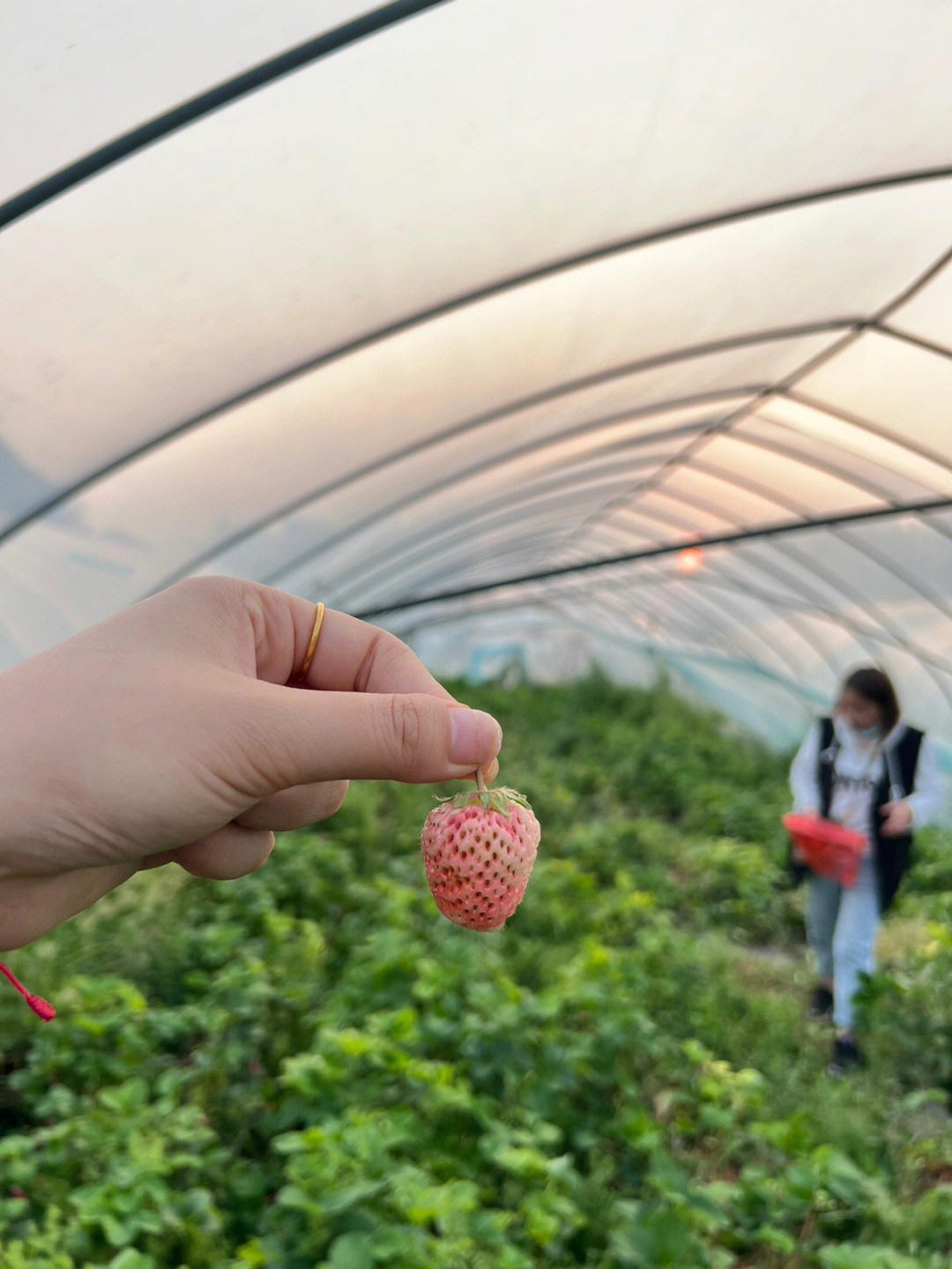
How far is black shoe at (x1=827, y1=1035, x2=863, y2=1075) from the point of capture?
13.5 ft

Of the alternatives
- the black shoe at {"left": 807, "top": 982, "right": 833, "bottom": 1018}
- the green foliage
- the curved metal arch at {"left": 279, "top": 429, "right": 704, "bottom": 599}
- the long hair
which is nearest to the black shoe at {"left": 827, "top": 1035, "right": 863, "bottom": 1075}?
the green foliage

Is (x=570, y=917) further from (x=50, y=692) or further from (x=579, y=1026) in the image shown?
(x=50, y=692)

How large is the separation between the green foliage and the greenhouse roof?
4.46 feet

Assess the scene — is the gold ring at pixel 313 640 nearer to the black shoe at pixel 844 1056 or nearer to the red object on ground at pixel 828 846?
the red object on ground at pixel 828 846

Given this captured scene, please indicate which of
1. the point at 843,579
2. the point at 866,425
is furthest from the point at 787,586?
the point at 866,425

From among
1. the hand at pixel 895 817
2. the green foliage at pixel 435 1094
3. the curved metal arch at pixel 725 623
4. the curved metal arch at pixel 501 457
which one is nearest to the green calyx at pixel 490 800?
the green foliage at pixel 435 1094

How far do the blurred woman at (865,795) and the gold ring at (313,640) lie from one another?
3300mm

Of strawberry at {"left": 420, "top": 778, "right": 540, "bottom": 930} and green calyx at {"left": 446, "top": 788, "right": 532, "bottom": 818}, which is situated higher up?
green calyx at {"left": 446, "top": 788, "right": 532, "bottom": 818}

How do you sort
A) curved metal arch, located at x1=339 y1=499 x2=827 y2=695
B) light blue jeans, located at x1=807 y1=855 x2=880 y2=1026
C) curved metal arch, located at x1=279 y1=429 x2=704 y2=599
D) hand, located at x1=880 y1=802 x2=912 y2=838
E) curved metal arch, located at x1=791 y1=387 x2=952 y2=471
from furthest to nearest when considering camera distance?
curved metal arch, located at x1=339 y1=499 x2=827 y2=695
curved metal arch, located at x1=279 y1=429 x2=704 y2=599
curved metal arch, located at x1=791 y1=387 x2=952 y2=471
light blue jeans, located at x1=807 y1=855 x2=880 y2=1026
hand, located at x1=880 y1=802 x2=912 y2=838

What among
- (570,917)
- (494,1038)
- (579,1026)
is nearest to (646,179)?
(494,1038)

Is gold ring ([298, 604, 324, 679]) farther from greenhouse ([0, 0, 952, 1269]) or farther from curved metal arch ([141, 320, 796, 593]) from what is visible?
curved metal arch ([141, 320, 796, 593])

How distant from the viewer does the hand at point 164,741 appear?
1008 mm

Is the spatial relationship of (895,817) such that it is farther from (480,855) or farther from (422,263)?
(480,855)

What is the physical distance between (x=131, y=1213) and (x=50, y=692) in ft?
5.53
